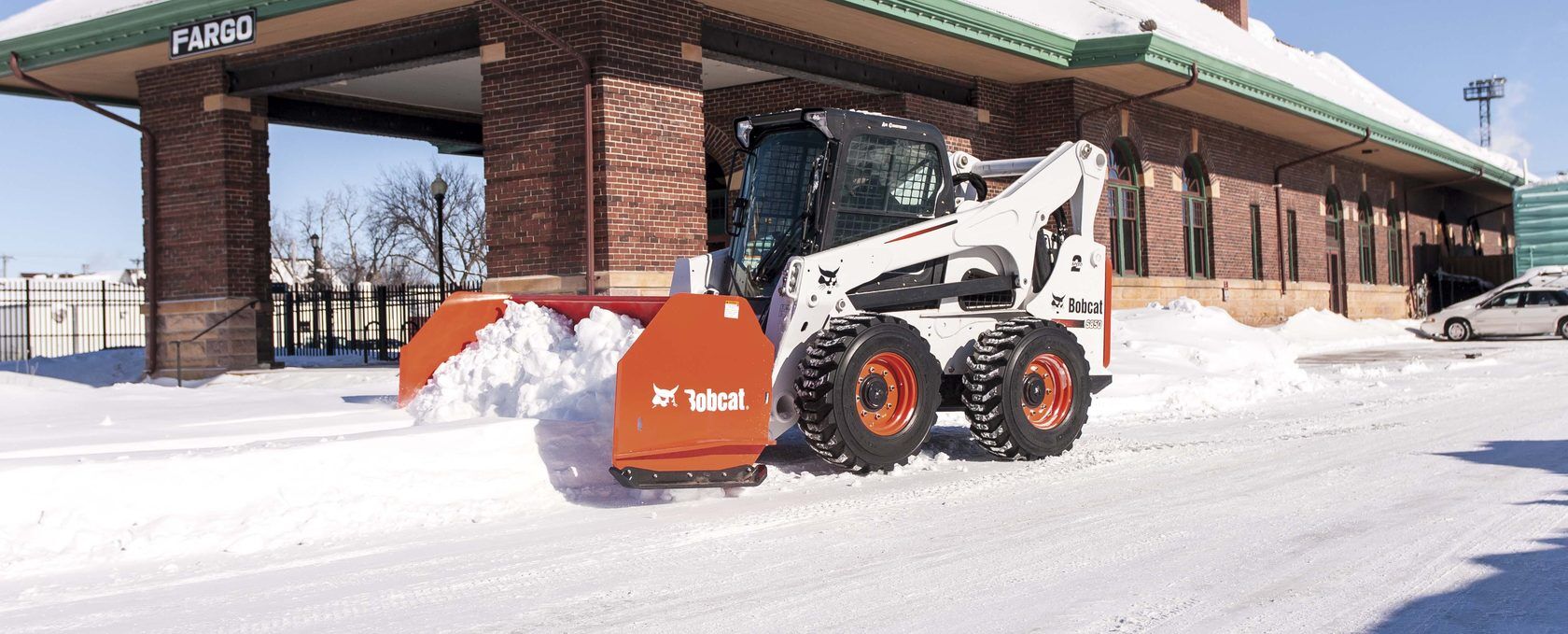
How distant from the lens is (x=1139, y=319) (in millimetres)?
20844

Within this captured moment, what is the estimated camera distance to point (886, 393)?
8430mm

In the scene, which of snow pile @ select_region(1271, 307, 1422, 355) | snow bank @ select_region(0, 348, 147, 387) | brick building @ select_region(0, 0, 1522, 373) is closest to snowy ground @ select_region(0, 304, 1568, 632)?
brick building @ select_region(0, 0, 1522, 373)

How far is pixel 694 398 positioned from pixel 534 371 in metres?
2.13

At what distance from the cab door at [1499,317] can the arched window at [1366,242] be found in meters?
6.83

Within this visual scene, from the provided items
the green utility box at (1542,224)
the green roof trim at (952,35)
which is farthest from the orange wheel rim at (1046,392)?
the green utility box at (1542,224)

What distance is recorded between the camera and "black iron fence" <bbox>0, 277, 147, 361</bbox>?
37306mm

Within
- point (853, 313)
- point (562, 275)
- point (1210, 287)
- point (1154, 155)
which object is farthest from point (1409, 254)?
point (853, 313)

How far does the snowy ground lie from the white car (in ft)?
71.5

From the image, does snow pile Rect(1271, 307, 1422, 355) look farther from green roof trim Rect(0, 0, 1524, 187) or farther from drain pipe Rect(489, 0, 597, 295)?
drain pipe Rect(489, 0, 597, 295)

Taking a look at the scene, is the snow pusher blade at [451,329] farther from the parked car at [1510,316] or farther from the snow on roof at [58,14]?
the parked car at [1510,316]

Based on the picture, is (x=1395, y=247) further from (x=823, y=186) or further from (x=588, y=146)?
(x=823, y=186)

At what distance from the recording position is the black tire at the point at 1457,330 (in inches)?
1188

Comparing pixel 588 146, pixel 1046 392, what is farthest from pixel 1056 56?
pixel 1046 392

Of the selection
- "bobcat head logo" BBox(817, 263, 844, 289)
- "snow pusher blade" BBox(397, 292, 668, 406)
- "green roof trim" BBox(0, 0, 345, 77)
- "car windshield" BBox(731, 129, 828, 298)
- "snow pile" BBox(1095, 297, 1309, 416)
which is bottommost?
"snow pile" BBox(1095, 297, 1309, 416)
